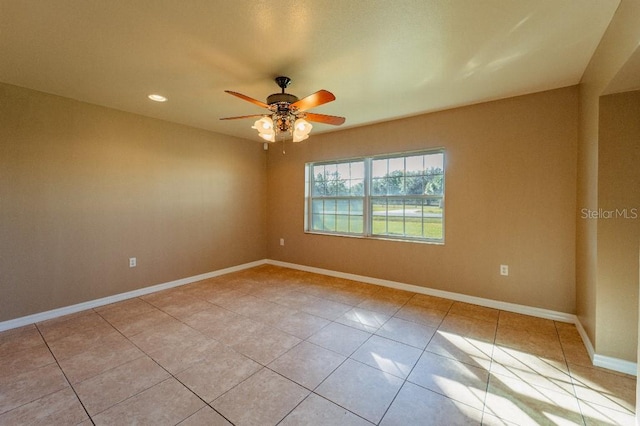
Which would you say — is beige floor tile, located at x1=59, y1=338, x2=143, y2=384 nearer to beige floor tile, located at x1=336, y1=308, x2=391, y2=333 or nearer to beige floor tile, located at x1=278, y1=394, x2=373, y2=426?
beige floor tile, located at x1=278, y1=394, x2=373, y2=426

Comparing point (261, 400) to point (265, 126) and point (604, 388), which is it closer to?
point (265, 126)

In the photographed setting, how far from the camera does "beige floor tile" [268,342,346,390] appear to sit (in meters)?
1.88

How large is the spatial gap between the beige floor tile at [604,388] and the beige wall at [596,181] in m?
0.18

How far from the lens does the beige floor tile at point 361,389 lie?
5.27ft

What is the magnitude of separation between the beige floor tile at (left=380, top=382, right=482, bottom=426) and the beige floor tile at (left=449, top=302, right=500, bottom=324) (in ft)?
4.84

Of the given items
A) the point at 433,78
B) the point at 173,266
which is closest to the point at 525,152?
the point at 433,78

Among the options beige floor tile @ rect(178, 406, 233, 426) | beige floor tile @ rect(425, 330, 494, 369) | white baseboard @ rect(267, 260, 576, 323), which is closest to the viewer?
beige floor tile @ rect(178, 406, 233, 426)

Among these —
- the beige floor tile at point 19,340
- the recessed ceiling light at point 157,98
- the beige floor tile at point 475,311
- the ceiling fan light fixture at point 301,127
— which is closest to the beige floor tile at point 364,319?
the beige floor tile at point 475,311

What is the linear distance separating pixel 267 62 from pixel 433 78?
5.19ft

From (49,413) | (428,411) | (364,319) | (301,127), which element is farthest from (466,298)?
(49,413)

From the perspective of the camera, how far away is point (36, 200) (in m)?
2.80

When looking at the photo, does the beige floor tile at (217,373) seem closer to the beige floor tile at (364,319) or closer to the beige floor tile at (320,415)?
the beige floor tile at (320,415)

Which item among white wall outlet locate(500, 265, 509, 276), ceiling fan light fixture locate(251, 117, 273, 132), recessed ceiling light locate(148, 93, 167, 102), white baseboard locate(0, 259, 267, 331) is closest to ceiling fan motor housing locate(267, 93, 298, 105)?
ceiling fan light fixture locate(251, 117, 273, 132)

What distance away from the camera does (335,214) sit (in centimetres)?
459
